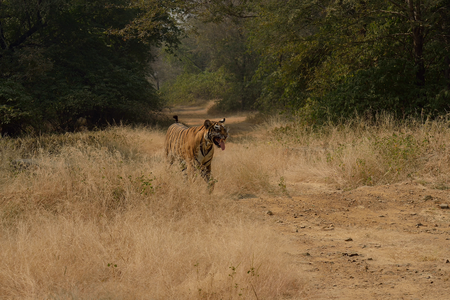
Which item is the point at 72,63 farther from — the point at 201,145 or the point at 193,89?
the point at 193,89

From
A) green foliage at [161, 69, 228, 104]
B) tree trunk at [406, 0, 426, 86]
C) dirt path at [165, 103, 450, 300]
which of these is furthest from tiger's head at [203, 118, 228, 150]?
green foliage at [161, 69, 228, 104]

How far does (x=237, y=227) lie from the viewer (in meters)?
5.04

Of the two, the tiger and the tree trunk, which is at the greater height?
the tree trunk

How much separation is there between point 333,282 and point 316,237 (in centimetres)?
144

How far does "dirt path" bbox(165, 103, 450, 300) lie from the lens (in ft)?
13.0

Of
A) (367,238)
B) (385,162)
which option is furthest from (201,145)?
(385,162)

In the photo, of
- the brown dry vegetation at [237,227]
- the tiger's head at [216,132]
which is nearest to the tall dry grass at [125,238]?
the brown dry vegetation at [237,227]

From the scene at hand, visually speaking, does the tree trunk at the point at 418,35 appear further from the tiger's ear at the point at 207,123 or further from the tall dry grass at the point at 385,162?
the tiger's ear at the point at 207,123

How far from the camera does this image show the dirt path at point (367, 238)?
13.0ft

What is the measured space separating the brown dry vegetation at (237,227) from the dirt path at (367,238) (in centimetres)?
2

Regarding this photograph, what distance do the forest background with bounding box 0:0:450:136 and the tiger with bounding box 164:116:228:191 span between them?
597cm

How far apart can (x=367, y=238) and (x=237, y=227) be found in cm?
171

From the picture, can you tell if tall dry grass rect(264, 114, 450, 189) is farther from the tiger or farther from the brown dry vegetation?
the tiger

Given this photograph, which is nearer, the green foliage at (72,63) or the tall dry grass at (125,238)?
the tall dry grass at (125,238)
